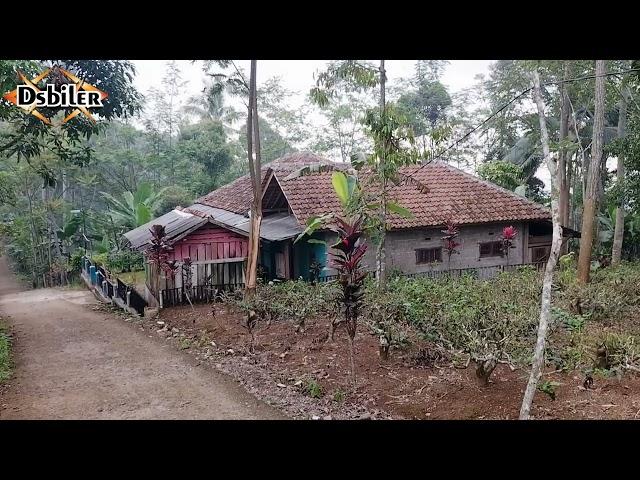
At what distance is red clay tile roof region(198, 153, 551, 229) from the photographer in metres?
8.60

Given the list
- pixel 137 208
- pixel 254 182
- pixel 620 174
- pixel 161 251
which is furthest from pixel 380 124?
pixel 137 208

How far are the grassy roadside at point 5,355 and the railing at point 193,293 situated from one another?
1984mm

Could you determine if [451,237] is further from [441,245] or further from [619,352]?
[619,352]

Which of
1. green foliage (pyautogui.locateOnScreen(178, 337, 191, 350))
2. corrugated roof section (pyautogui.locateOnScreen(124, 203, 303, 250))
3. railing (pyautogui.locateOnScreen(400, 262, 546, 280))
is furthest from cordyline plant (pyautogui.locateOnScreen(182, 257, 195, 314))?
railing (pyautogui.locateOnScreen(400, 262, 546, 280))

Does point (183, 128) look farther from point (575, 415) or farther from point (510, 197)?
point (575, 415)

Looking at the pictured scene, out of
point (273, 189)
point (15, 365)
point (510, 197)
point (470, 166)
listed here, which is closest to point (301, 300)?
point (15, 365)

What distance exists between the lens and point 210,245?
7.56 meters

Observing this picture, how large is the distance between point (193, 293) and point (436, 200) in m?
4.86

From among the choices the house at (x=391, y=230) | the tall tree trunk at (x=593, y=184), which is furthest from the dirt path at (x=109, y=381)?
the tall tree trunk at (x=593, y=184)

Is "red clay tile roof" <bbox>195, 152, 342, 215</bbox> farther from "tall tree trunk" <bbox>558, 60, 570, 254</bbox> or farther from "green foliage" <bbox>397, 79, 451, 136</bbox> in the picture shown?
"tall tree trunk" <bbox>558, 60, 570, 254</bbox>

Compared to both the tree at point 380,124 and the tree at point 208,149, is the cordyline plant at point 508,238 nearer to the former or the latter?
A: the tree at point 380,124

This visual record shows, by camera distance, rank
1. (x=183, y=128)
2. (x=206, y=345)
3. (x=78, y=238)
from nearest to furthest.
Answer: (x=206, y=345) < (x=78, y=238) < (x=183, y=128)
